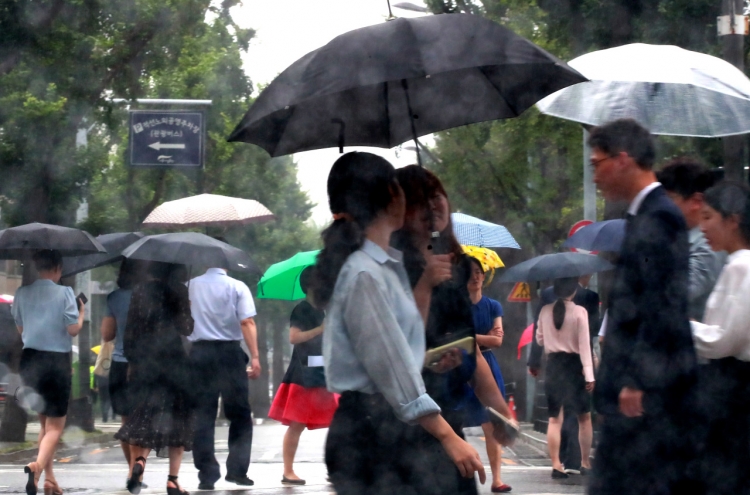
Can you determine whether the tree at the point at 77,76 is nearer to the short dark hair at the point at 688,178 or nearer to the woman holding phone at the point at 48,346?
the woman holding phone at the point at 48,346

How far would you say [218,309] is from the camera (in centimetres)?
815

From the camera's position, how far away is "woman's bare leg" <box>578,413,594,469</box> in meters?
9.04

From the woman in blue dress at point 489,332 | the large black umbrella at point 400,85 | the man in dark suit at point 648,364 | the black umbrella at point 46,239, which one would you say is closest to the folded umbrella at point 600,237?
the woman in blue dress at point 489,332

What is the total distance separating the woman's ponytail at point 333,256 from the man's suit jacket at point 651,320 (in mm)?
1074

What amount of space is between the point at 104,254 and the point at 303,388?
3.18 metres

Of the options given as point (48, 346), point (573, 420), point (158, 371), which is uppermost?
point (48, 346)

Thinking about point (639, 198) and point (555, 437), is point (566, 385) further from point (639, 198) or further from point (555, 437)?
point (639, 198)

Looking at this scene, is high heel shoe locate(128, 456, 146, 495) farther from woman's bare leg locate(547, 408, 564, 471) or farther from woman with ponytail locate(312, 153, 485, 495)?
woman with ponytail locate(312, 153, 485, 495)

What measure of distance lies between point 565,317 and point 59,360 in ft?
13.3

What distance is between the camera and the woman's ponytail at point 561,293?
8992 mm

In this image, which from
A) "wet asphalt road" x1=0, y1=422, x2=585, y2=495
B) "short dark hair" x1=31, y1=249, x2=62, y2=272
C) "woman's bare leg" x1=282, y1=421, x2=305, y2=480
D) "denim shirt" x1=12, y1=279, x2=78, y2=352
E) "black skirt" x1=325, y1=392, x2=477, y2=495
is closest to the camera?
"black skirt" x1=325, y1=392, x2=477, y2=495

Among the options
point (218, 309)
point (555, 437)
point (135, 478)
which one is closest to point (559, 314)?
point (555, 437)

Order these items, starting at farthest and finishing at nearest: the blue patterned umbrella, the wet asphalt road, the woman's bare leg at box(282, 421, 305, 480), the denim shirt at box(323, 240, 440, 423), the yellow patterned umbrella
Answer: the blue patterned umbrella → the woman's bare leg at box(282, 421, 305, 480) → the wet asphalt road → the yellow patterned umbrella → the denim shirt at box(323, 240, 440, 423)

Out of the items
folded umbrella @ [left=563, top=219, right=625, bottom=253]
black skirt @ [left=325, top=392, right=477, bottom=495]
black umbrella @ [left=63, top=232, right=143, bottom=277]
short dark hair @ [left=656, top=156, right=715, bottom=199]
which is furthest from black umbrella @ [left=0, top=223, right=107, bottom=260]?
black skirt @ [left=325, top=392, right=477, bottom=495]
